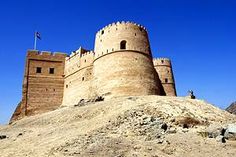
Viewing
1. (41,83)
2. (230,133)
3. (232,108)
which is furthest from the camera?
(232,108)

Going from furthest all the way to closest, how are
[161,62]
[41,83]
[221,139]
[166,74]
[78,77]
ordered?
[161,62], [166,74], [41,83], [78,77], [221,139]

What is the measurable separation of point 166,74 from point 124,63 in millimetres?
9573

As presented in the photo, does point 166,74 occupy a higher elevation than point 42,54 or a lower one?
lower

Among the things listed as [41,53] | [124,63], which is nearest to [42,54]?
[41,53]

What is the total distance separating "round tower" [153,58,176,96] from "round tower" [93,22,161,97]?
6690 millimetres

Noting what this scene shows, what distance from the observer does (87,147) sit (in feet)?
38.2

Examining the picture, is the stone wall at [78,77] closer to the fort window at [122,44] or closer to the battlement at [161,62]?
the fort window at [122,44]

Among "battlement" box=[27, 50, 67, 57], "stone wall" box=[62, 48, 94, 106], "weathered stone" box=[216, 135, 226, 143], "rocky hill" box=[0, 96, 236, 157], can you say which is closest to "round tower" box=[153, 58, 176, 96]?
"stone wall" box=[62, 48, 94, 106]

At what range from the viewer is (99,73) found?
2614 cm

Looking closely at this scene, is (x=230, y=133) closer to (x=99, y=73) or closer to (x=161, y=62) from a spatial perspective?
(x=99, y=73)

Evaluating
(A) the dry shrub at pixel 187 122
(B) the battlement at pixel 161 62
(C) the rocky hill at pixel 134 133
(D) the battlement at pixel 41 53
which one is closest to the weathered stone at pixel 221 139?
(C) the rocky hill at pixel 134 133

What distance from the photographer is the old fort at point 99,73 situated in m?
24.7

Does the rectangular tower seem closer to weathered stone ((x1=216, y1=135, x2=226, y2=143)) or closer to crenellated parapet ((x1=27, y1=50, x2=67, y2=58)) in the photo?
crenellated parapet ((x1=27, y1=50, x2=67, y2=58))

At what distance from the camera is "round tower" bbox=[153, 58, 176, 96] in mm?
32844
